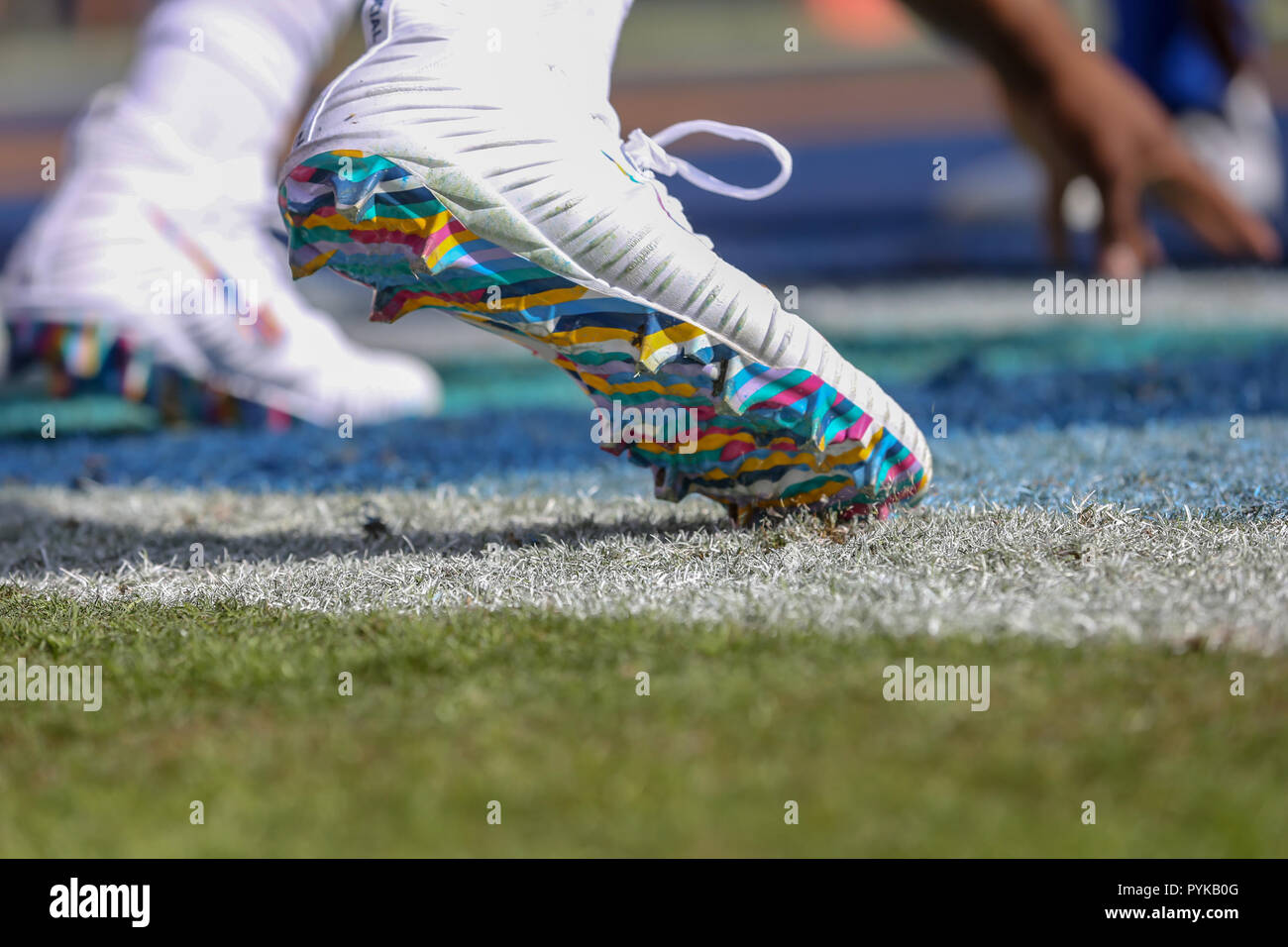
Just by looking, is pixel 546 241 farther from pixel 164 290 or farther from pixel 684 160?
pixel 164 290

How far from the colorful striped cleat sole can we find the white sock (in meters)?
1.06

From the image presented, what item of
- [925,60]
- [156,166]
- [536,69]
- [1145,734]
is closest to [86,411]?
[156,166]

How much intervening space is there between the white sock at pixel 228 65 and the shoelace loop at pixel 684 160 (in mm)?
1045

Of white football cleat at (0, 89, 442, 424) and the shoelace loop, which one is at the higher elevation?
white football cleat at (0, 89, 442, 424)

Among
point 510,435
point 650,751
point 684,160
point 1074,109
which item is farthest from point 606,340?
point 1074,109

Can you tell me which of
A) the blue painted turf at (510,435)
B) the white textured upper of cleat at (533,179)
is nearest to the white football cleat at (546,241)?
the white textured upper of cleat at (533,179)

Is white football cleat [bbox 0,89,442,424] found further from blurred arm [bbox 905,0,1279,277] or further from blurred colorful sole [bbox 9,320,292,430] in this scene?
blurred arm [bbox 905,0,1279,277]

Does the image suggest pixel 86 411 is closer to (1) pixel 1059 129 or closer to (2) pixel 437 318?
(2) pixel 437 318

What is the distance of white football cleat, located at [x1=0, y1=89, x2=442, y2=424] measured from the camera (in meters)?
2.08

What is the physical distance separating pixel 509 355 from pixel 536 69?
190 cm

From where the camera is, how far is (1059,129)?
221cm

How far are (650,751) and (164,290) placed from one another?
1.50 m

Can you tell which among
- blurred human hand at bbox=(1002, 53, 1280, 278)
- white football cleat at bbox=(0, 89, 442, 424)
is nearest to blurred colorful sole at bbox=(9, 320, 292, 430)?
white football cleat at bbox=(0, 89, 442, 424)

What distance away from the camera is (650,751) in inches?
32.0
